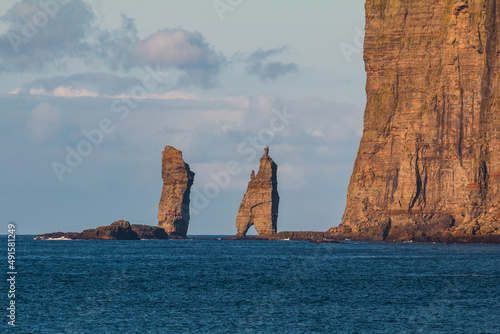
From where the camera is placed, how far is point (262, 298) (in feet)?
214

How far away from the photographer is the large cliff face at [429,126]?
533ft

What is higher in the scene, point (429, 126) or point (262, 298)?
point (429, 126)

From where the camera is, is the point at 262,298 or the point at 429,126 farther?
the point at 429,126

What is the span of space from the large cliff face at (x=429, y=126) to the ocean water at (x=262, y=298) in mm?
62363

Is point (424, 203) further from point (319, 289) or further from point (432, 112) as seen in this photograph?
point (319, 289)

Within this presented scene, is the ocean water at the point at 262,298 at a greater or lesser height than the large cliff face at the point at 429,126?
lesser

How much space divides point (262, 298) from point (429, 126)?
125 meters

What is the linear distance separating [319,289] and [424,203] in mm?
114520

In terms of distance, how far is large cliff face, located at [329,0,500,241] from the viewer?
162 meters

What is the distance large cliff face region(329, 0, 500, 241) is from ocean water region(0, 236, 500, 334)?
62.4m

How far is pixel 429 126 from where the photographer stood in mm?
182000

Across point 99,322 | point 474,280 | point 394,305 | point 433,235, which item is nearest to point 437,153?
point 433,235

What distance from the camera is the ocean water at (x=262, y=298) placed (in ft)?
167

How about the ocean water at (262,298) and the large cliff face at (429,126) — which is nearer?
the ocean water at (262,298)
